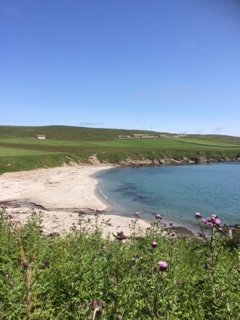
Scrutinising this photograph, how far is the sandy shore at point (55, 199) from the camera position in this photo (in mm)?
27594

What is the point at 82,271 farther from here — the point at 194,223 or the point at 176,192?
the point at 176,192

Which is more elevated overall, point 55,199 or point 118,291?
point 118,291

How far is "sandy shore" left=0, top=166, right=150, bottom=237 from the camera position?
90.5ft

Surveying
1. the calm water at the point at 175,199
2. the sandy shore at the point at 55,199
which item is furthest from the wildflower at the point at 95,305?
the calm water at the point at 175,199

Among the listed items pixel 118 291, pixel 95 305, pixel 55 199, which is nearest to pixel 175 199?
pixel 55 199

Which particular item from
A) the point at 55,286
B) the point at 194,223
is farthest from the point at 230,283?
the point at 194,223

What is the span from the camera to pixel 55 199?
4300 cm

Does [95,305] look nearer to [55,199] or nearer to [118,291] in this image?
[118,291]

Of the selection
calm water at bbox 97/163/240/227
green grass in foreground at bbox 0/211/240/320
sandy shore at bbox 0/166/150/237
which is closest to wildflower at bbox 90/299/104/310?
green grass in foreground at bbox 0/211/240/320

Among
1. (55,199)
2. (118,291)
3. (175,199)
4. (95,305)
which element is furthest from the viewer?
(175,199)

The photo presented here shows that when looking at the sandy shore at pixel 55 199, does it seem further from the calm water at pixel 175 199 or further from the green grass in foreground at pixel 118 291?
the green grass in foreground at pixel 118 291

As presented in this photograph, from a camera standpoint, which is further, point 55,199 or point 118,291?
point 55,199

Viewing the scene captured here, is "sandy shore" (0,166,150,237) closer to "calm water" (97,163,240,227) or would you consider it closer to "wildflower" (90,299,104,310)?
"calm water" (97,163,240,227)

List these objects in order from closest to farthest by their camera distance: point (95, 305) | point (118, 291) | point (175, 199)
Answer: point (95, 305), point (118, 291), point (175, 199)
